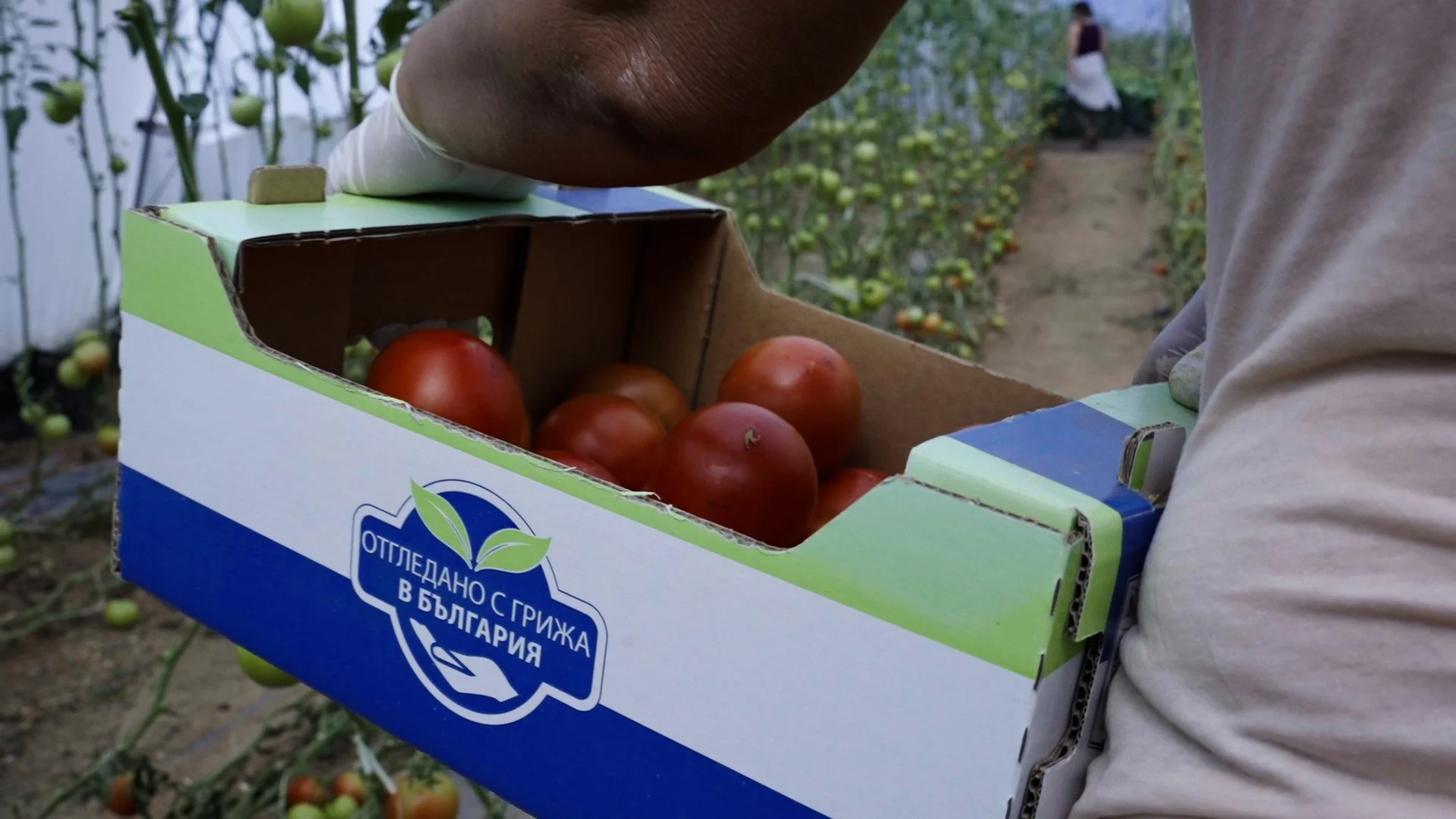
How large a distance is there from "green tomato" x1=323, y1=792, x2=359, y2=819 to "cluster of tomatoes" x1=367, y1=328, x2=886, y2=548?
0.54 m

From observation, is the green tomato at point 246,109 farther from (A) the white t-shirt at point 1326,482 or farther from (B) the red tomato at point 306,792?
(A) the white t-shirt at point 1326,482

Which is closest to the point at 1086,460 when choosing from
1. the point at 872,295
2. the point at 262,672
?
the point at 262,672

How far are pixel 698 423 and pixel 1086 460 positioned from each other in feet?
1.27

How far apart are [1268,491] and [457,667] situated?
1.62ft

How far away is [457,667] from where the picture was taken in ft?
2.67

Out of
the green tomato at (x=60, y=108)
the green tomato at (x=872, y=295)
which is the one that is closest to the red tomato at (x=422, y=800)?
Answer: the green tomato at (x=60, y=108)

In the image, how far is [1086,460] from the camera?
2.22 feet

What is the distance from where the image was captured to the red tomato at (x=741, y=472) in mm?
966

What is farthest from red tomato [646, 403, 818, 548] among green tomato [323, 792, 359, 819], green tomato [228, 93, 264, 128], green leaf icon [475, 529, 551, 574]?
green tomato [228, 93, 264, 128]

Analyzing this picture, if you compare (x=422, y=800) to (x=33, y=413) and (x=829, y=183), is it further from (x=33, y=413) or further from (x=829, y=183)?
(x=829, y=183)

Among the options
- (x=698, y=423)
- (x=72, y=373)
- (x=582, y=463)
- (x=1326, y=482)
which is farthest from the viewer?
(x=72, y=373)

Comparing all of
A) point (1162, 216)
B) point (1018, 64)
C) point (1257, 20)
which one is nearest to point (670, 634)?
point (1257, 20)

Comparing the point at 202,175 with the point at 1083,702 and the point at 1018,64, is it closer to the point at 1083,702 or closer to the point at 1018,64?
the point at 1083,702

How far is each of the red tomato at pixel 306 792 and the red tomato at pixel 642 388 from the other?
606mm
